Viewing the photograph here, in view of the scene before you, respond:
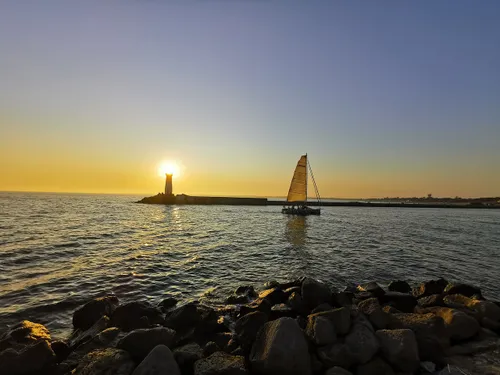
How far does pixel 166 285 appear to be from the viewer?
592 inches

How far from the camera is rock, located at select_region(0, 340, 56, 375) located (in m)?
6.66

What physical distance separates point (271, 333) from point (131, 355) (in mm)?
3492

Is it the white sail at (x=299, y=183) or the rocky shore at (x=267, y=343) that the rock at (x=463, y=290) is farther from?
the white sail at (x=299, y=183)

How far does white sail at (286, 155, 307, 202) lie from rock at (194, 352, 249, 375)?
66.4 m

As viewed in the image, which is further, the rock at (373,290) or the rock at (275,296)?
the rock at (373,290)

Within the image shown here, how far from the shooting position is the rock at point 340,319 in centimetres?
766

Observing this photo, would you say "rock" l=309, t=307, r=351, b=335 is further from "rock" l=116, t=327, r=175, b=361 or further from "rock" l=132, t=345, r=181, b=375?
"rock" l=116, t=327, r=175, b=361

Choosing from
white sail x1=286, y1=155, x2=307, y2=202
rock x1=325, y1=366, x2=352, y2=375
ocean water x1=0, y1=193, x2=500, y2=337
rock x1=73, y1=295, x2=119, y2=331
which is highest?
white sail x1=286, y1=155, x2=307, y2=202

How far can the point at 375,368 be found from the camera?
6699 mm

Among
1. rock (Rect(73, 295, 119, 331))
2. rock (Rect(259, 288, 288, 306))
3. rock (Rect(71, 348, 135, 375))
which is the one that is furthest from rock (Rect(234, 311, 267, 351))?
rock (Rect(73, 295, 119, 331))

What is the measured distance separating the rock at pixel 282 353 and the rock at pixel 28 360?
510cm

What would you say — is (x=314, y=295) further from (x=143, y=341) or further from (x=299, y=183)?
(x=299, y=183)

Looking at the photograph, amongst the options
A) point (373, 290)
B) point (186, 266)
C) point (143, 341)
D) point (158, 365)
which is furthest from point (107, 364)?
point (186, 266)

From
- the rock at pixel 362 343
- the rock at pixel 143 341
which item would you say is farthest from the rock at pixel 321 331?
the rock at pixel 143 341
